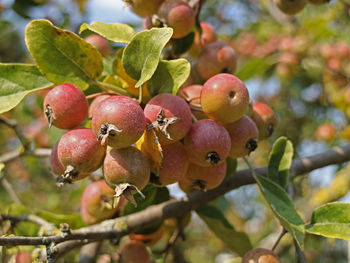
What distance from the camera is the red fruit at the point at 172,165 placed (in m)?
0.88

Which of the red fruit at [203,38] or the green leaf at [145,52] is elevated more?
the green leaf at [145,52]

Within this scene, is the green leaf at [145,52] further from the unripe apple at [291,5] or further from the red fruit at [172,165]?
the unripe apple at [291,5]

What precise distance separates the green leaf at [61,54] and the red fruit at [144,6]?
0.72 feet

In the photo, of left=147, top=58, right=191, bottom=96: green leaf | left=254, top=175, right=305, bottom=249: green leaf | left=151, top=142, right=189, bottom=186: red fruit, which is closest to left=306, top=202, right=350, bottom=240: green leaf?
left=254, top=175, right=305, bottom=249: green leaf

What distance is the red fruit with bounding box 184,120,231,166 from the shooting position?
0.87 meters

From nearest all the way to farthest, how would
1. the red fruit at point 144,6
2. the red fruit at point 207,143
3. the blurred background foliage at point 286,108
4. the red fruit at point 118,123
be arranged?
the red fruit at point 118,123 → the red fruit at point 207,143 → the red fruit at point 144,6 → the blurred background foliage at point 286,108

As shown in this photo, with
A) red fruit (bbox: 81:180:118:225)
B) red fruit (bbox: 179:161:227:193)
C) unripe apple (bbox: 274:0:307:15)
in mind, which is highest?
unripe apple (bbox: 274:0:307:15)

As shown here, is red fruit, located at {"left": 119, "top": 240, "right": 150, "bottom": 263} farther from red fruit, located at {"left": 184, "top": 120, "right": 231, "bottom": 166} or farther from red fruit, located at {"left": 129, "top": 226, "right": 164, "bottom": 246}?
red fruit, located at {"left": 184, "top": 120, "right": 231, "bottom": 166}

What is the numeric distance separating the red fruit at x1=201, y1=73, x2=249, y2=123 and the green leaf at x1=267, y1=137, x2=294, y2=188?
249 mm

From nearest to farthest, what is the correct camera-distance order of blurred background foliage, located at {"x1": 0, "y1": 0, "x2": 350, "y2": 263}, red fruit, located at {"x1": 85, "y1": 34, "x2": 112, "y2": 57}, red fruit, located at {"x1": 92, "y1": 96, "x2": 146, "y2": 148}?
red fruit, located at {"x1": 92, "y1": 96, "x2": 146, "y2": 148} < red fruit, located at {"x1": 85, "y1": 34, "x2": 112, "y2": 57} < blurred background foliage, located at {"x1": 0, "y1": 0, "x2": 350, "y2": 263}

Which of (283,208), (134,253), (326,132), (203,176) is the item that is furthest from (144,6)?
(326,132)

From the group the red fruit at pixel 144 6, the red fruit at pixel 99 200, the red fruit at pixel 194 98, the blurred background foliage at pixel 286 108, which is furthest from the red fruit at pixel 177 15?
the blurred background foliage at pixel 286 108

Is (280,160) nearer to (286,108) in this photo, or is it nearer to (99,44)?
(99,44)

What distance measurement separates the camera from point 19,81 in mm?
971
